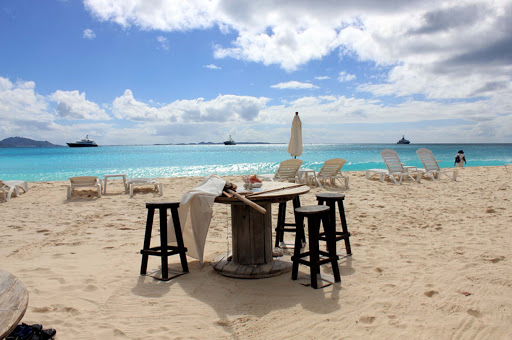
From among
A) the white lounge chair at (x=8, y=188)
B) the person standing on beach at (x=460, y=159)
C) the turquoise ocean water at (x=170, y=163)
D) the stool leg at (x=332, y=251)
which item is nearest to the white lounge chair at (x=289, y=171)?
the stool leg at (x=332, y=251)

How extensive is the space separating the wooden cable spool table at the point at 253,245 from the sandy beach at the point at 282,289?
105 mm

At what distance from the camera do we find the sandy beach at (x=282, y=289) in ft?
7.72

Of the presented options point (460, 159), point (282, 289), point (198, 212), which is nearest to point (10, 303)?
point (198, 212)

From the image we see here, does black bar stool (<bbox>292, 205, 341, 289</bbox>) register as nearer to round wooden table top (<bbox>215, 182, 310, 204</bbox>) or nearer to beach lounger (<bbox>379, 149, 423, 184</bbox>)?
round wooden table top (<bbox>215, 182, 310, 204</bbox>)

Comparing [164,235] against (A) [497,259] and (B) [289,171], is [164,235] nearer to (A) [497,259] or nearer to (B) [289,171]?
(A) [497,259]

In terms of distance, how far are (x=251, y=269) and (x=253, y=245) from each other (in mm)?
239

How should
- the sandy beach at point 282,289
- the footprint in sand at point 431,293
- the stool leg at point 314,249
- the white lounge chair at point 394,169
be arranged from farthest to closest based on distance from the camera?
the white lounge chair at point 394,169 → the stool leg at point 314,249 → the footprint in sand at point 431,293 → the sandy beach at point 282,289

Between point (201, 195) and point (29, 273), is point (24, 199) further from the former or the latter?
point (201, 195)

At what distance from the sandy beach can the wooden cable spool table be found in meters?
0.10

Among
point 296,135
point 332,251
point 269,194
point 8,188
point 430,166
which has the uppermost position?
point 296,135

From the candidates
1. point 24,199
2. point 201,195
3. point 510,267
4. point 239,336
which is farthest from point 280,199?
point 24,199

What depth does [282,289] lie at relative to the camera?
3.00 m

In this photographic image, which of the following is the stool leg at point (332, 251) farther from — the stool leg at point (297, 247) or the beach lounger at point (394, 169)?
the beach lounger at point (394, 169)

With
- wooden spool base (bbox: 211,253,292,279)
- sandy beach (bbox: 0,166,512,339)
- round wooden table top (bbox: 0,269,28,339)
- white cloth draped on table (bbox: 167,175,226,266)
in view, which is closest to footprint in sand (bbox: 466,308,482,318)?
sandy beach (bbox: 0,166,512,339)
